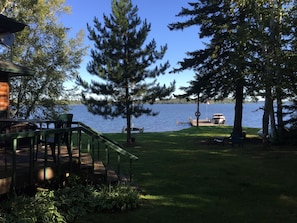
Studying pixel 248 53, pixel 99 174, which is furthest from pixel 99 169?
pixel 248 53

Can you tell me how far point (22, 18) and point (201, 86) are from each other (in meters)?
14.9

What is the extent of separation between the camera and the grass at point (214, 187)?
5988 millimetres

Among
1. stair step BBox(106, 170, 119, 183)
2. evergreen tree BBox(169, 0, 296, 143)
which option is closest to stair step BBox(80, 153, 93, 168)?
stair step BBox(106, 170, 119, 183)

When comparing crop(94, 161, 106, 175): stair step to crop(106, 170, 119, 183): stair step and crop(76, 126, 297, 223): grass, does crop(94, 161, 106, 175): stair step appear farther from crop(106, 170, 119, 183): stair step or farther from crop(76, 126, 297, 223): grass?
crop(76, 126, 297, 223): grass

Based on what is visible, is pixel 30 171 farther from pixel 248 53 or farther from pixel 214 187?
pixel 248 53

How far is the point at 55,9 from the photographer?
27.2 m

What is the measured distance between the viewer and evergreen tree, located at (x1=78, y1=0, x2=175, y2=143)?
679 inches

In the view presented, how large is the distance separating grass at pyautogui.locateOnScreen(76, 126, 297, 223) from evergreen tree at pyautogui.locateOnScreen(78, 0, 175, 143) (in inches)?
188

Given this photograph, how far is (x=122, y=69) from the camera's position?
17281 mm

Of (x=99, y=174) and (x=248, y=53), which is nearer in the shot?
(x=99, y=174)

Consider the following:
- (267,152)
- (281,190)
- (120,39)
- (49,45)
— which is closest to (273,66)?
(267,152)

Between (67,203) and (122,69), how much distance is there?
12.0m

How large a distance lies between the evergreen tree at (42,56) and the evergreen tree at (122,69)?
906 cm

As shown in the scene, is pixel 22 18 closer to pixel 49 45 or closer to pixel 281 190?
pixel 49 45
